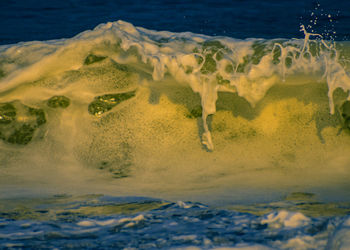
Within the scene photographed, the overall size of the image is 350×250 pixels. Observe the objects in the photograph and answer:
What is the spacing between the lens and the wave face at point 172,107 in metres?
2.66

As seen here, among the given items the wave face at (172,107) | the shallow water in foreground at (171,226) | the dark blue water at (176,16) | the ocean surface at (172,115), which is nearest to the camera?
the shallow water in foreground at (171,226)

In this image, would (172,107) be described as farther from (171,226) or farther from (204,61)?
(171,226)

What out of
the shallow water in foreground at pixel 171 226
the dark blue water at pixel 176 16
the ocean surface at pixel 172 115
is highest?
the dark blue water at pixel 176 16

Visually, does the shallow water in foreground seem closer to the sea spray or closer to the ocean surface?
the ocean surface

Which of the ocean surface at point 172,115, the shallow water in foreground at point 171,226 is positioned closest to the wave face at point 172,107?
the ocean surface at point 172,115

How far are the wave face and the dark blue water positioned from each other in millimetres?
4558

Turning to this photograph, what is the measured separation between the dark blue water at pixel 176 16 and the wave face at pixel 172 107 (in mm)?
4558

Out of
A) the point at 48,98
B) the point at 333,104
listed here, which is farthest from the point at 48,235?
the point at 333,104

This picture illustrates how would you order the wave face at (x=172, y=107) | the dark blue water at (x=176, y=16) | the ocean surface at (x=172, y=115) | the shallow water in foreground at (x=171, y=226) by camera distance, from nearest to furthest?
1. the shallow water in foreground at (x=171, y=226)
2. the ocean surface at (x=172, y=115)
3. the wave face at (x=172, y=107)
4. the dark blue water at (x=176, y=16)

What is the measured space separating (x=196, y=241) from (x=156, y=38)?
6.74 ft

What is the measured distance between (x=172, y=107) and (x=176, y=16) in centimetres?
559

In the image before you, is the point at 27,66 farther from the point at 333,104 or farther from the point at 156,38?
the point at 333,104

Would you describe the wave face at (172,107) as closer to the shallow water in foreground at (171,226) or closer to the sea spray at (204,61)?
the sea spray at (204,61)

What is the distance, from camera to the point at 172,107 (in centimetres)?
283
